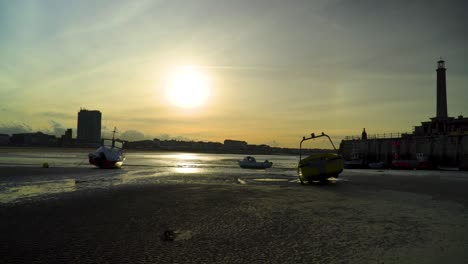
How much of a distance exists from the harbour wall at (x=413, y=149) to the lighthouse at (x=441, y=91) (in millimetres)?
10579

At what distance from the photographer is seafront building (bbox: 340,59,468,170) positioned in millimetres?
63406

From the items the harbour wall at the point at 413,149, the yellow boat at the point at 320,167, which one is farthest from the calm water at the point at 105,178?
the harbour wall at the point at 413,149

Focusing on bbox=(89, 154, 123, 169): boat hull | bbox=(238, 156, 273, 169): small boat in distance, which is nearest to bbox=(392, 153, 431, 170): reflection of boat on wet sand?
bbox=(238, 156, 273, 169): small boat in distance

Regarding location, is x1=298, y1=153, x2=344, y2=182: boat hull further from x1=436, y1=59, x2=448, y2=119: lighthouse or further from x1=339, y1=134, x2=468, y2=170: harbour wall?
x1=436, y1=59, x2=448, y2=119: lighthouse

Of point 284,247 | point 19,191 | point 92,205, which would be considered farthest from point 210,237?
point 19,191

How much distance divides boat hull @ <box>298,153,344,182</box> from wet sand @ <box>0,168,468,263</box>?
11472mm

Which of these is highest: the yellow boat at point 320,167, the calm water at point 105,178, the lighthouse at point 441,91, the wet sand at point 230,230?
the lighthouse at point 441,91

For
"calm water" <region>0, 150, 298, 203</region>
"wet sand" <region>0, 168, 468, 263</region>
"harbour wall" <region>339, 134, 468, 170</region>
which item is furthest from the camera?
"harbour wall" <region>339, 134, 468, 170</region>

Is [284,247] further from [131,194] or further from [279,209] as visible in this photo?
[131,194]

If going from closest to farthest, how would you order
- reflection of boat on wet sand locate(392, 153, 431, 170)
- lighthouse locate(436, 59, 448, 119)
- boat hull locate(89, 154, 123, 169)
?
boat hull locate(89, 154, 123, 169) < reflection of boat on wet sand locate(392, 153, 431, 170) < lighthouse locate(436, 59, 448, 119)

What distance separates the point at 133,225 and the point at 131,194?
9235mm

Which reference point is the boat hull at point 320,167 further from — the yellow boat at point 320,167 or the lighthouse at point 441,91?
the lighthouse at point 441,91

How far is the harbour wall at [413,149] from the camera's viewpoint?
62688mm

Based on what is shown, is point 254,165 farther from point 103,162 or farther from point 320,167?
point 320,167
